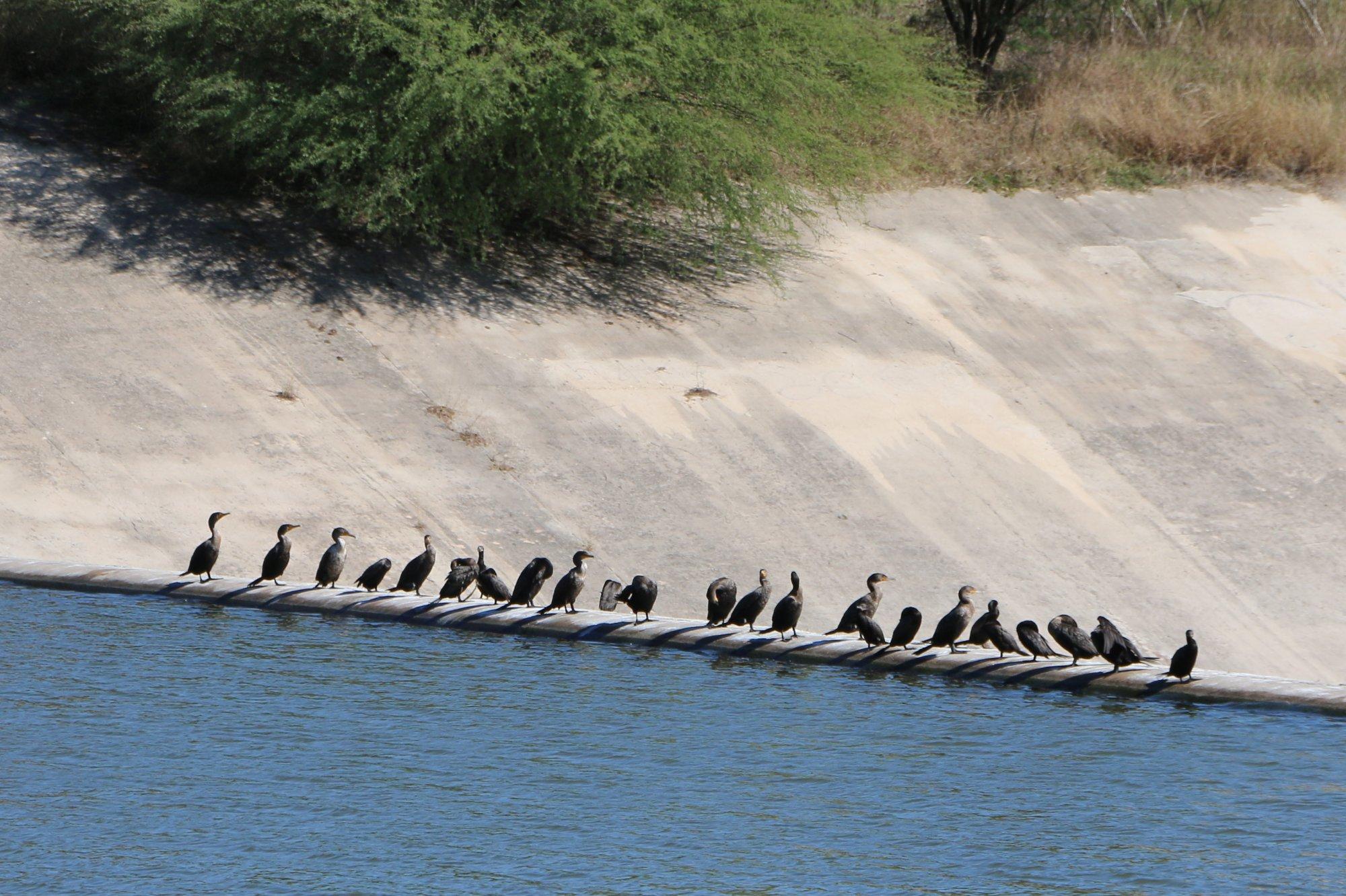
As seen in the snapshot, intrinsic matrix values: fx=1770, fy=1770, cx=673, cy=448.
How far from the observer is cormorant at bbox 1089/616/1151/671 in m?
13.2

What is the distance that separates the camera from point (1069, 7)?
3709 centimetres

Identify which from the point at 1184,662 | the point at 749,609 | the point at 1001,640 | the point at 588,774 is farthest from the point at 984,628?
the point at 588,774

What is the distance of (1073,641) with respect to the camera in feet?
44.3

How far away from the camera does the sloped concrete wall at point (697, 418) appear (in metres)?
19.2

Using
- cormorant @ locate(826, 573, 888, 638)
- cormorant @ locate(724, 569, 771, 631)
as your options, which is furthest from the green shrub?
cormorant @ locate(826, 573, 888, 638)

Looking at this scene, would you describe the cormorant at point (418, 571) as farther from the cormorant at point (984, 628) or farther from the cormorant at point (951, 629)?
the cormorant at point (984, 628)

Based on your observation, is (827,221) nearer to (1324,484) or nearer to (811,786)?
(1324,484)

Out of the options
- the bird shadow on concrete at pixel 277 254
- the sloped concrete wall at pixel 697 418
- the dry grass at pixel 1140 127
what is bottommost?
the sloped concrete wall at pixel 697 418

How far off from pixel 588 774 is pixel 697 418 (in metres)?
11.2

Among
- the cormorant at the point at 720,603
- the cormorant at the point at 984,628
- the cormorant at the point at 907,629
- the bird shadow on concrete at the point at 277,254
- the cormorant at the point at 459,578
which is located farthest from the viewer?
the bird shadow on concrete at the point at 277,254

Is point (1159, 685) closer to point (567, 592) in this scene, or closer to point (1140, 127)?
point (567, 592)

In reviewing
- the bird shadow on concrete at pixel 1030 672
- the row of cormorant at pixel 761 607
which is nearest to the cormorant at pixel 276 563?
the row of cormorant at pixel 761 607

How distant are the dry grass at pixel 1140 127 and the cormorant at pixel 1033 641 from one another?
17.2 meters

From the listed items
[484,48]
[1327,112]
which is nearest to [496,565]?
A: [484,48]
